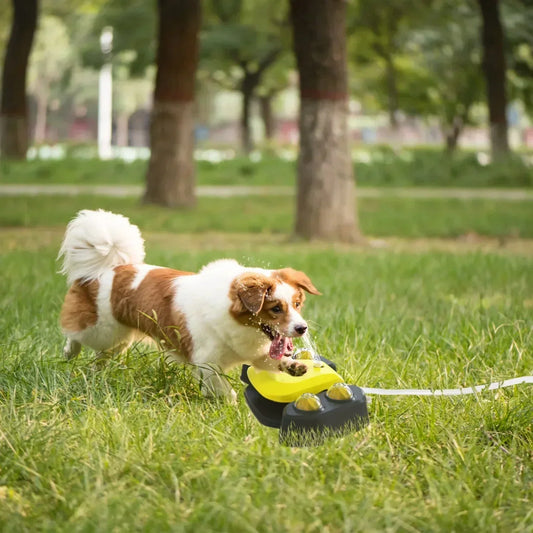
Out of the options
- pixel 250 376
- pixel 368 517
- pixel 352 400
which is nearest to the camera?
pixel 368 517

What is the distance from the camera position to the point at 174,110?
1616 centimetres

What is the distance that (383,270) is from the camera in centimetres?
885

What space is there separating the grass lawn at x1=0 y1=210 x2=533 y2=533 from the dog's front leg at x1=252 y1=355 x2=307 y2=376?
0.74 feet

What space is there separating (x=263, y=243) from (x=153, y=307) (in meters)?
7.83

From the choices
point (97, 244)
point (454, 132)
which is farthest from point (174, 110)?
point (454, 132)

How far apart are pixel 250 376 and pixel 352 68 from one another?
38294 millimetres

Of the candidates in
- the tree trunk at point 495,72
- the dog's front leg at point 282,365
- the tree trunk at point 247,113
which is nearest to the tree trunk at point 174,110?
the tree trunk at point 495,72

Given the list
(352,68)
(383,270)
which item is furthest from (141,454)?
(352,68)

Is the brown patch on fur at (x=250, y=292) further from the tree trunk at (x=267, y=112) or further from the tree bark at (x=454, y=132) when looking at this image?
the tree trunk at (x=267, y=112)

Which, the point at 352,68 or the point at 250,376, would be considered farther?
the point at 352,68

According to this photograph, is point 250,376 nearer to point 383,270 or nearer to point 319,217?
point 383,270

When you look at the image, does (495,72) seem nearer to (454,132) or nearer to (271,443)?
(454,132)

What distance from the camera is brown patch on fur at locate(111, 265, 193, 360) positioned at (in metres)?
4.43

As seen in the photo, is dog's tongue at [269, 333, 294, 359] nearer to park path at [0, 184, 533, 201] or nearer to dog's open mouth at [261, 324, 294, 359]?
dog's open mouth at [261, 324, 294, 359]
